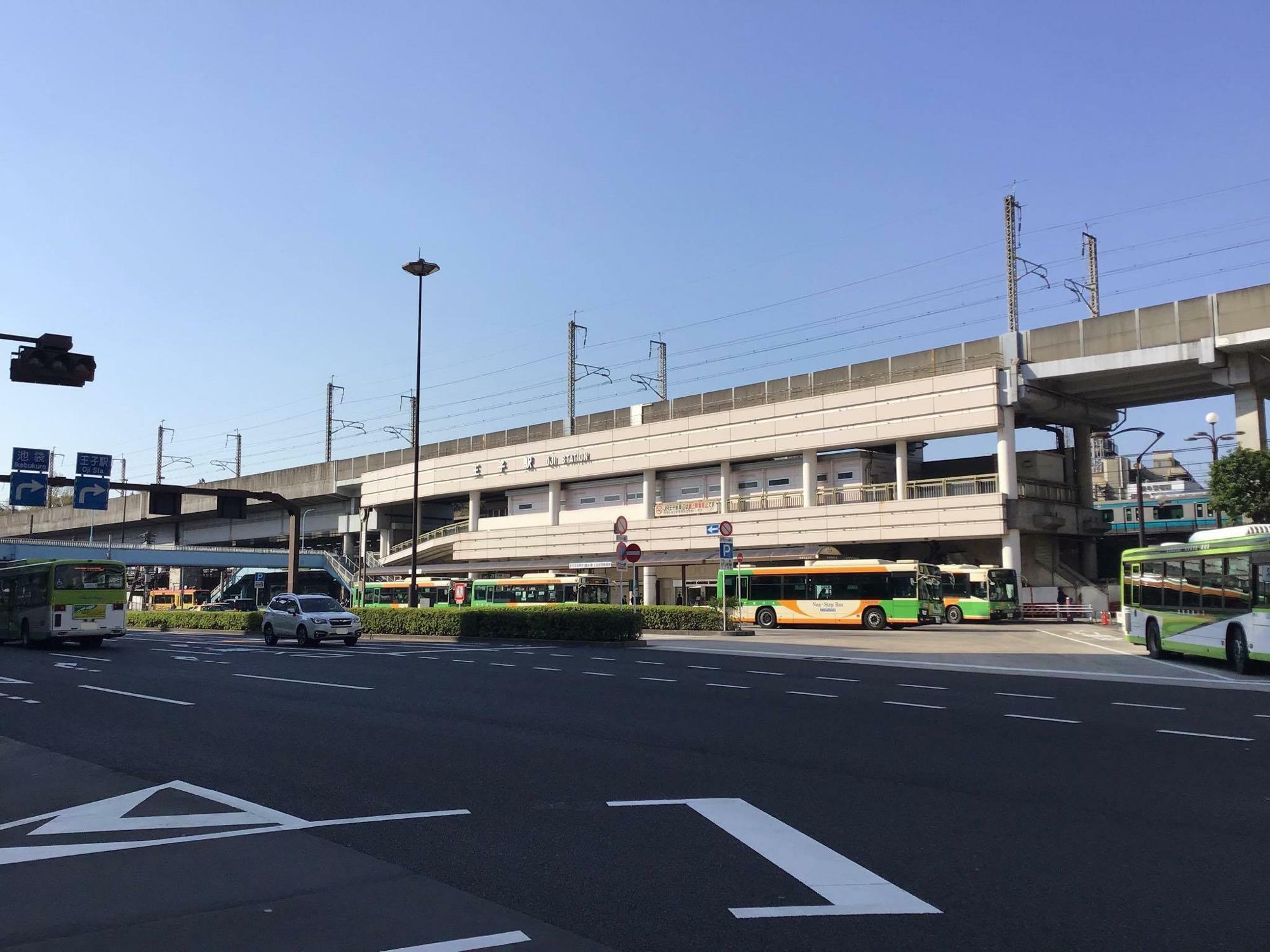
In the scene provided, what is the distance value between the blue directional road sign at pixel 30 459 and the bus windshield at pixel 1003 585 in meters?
39.8

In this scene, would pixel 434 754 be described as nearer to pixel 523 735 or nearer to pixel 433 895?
pixel 523 735

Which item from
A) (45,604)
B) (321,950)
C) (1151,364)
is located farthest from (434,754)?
(1151,364)

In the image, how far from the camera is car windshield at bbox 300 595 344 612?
31.4m

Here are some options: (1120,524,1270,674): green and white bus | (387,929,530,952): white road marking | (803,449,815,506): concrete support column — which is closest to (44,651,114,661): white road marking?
(387,929,530,952): white road marking

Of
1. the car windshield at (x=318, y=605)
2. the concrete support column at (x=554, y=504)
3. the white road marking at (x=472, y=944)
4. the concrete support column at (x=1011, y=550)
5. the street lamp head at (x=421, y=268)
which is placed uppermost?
the street lamp head at (x=421, y=268)

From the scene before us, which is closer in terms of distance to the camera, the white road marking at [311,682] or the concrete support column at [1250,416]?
the white road marking at [311,682]

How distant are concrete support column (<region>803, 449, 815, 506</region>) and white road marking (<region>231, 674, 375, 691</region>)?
37.8 metres

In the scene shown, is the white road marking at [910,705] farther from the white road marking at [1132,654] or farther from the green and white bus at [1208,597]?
the green and white bus at [1208,597]

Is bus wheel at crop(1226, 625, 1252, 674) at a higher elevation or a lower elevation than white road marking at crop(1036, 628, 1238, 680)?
higher

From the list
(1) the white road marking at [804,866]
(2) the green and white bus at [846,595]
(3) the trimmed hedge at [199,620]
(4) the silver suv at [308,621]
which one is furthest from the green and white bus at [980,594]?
(1) the white road marking at [804,866]

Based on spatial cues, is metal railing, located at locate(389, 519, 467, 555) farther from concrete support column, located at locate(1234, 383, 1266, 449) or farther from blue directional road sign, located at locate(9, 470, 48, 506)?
concrete support column, located at locate(1234, 383, 1266, 449)

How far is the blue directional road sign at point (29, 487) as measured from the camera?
116ft

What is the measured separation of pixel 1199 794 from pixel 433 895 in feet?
20.5

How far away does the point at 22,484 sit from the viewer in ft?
117
